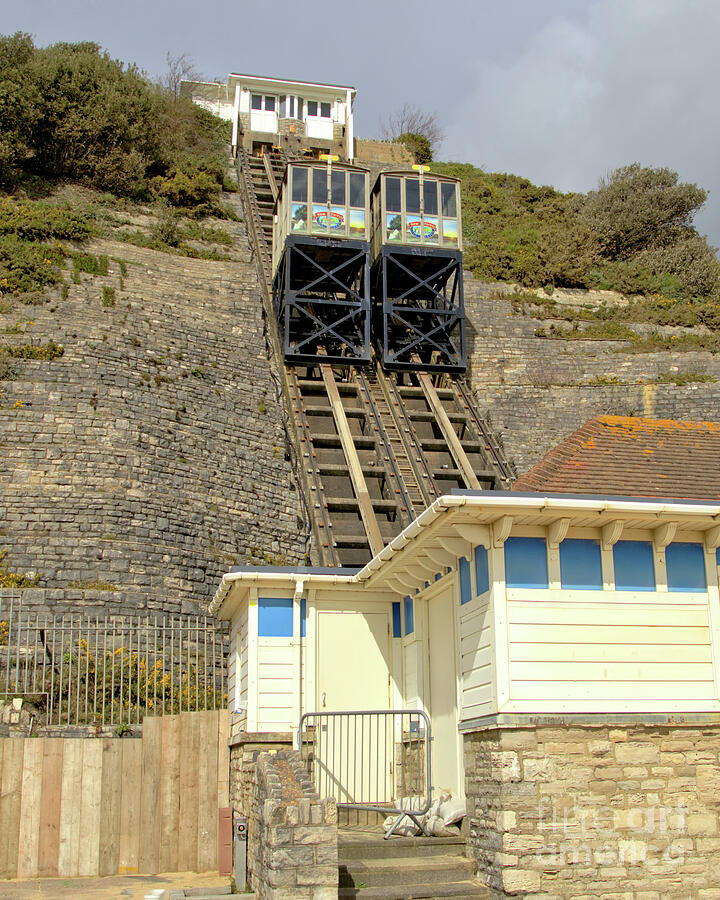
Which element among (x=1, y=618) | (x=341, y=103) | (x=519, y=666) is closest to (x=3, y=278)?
(x=1, y=618)

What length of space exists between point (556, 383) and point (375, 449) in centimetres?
563

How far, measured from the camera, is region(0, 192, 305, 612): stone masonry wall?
1529 centimetres

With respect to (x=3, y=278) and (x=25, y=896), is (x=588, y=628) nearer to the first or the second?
(x=25, y=896)

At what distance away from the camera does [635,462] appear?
9586 millimetres

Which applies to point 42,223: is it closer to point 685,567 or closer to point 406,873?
point 685,567

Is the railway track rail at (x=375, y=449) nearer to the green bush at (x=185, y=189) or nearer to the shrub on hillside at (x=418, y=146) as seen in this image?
the green bush at (x=185, y=189)

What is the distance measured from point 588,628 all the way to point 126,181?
24742 millimetres

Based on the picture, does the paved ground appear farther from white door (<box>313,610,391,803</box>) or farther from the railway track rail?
the railway track rail

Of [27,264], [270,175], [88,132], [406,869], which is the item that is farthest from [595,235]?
[406,869]

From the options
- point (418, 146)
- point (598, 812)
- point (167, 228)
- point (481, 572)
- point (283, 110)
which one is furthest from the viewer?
point (418, 146)

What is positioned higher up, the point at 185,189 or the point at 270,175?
the point at 270,175

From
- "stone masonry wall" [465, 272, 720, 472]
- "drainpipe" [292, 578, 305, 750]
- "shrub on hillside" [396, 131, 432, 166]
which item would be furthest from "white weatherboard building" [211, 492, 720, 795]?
"shrub on hillside" [396, 131, 432, 166]

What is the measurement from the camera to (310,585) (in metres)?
10.4

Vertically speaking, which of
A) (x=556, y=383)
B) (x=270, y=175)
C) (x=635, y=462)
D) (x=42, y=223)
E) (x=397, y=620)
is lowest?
(x=397, y=620)
